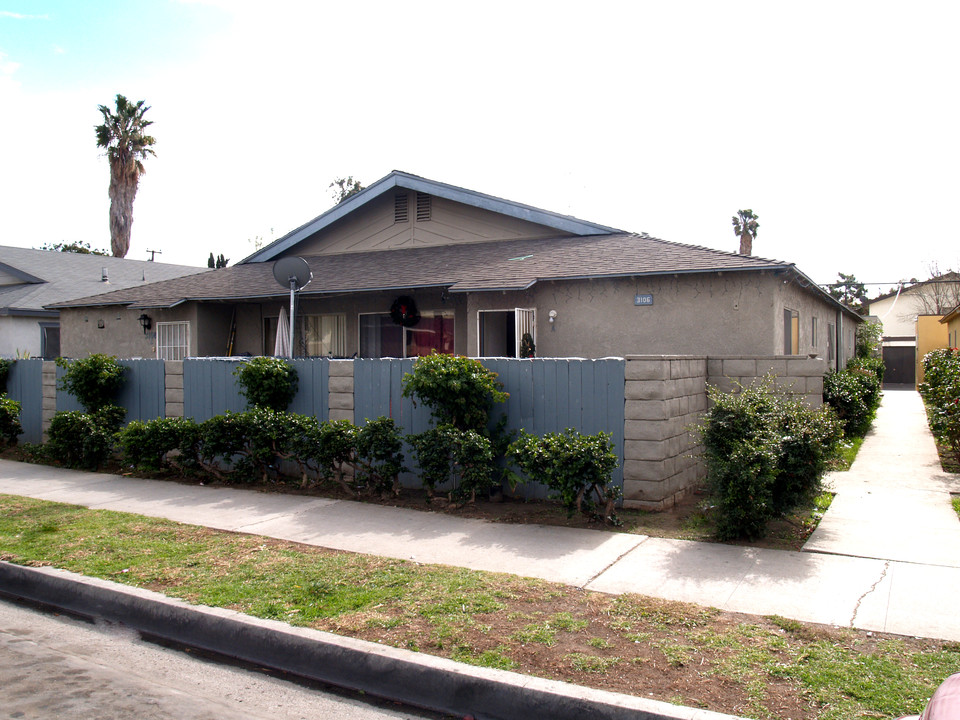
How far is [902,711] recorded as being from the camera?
3.63m

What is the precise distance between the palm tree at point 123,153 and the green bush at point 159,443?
31747 millimetres

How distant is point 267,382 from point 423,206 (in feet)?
28.0

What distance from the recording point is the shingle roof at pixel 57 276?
81.8 feet

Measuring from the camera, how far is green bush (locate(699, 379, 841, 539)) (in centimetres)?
659

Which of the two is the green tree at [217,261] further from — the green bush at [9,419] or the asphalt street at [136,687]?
the asphalt street at [136,687]

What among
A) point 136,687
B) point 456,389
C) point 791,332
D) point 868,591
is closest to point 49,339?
point 456,389

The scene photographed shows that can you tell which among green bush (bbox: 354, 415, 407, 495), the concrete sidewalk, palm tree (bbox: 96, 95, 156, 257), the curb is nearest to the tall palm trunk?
palm tree (bbox: 96, 95, 156, 257)

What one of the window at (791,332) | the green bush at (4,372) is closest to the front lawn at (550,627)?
the green bush at (4,372)

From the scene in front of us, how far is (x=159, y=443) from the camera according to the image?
33.3 feet

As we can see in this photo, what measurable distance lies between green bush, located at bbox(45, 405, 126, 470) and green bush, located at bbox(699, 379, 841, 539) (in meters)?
8.51

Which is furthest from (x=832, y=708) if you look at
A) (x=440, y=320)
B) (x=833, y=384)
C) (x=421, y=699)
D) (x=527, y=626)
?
(x=440, y=320)

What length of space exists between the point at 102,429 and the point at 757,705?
1016cm

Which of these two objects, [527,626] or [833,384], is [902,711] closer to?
[527,626]

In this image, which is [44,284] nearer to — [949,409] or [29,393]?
[29,393]
